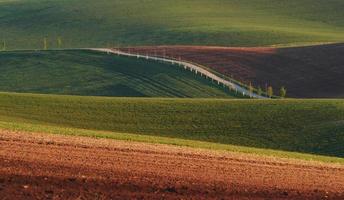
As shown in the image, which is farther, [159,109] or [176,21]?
[176,21]

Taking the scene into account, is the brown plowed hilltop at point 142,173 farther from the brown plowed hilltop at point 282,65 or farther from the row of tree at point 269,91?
the brown plowed hilltop at point 282,65

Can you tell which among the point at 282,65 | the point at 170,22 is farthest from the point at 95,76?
the point at 170,22

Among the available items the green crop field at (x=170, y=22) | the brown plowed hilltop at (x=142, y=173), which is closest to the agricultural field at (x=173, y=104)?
the brown plowed hilltop at (x=142, y=173)

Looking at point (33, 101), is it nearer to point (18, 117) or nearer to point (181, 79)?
point (18, 117)

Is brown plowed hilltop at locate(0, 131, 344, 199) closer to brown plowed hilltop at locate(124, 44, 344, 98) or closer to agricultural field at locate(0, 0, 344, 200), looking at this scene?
agricultural field at locate(0, 0, 344, 200)

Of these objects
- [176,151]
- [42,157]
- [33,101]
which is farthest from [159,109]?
[42,157]

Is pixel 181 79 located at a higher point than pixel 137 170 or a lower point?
lower
